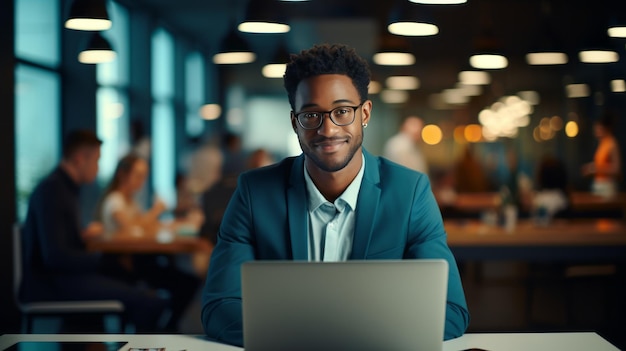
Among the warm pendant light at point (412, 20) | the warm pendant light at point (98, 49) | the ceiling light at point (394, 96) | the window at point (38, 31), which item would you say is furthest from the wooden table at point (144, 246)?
the ceiling light at point (394, 96)

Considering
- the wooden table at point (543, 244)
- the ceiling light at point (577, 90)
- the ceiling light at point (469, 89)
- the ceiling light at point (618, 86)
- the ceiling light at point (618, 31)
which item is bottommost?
the wooden table at point (543, 244)

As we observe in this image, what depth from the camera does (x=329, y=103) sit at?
2406 mm

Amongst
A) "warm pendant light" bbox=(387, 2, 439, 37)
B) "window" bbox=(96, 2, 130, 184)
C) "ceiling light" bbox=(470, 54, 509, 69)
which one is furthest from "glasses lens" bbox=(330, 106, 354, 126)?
"window" bbox=(96, 2, 130, 184)

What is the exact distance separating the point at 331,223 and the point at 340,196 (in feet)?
0.31

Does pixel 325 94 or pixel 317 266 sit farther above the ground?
pixel 325 94

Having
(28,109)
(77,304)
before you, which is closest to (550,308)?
(77,304)

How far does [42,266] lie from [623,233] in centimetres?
431

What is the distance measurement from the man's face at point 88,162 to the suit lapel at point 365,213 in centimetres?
312

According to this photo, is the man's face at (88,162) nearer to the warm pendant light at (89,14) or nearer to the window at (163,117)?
the warm pendant light at (89,14)

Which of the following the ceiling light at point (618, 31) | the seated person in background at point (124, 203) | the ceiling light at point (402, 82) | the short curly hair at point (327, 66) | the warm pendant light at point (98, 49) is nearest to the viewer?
the short curly hair at point (327, 66)

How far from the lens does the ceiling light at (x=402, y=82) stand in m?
15.9

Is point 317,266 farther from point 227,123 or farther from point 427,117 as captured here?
point 427,117

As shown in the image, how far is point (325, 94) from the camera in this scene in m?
2.42

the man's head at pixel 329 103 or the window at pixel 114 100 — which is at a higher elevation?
the window at pixel 114 100
